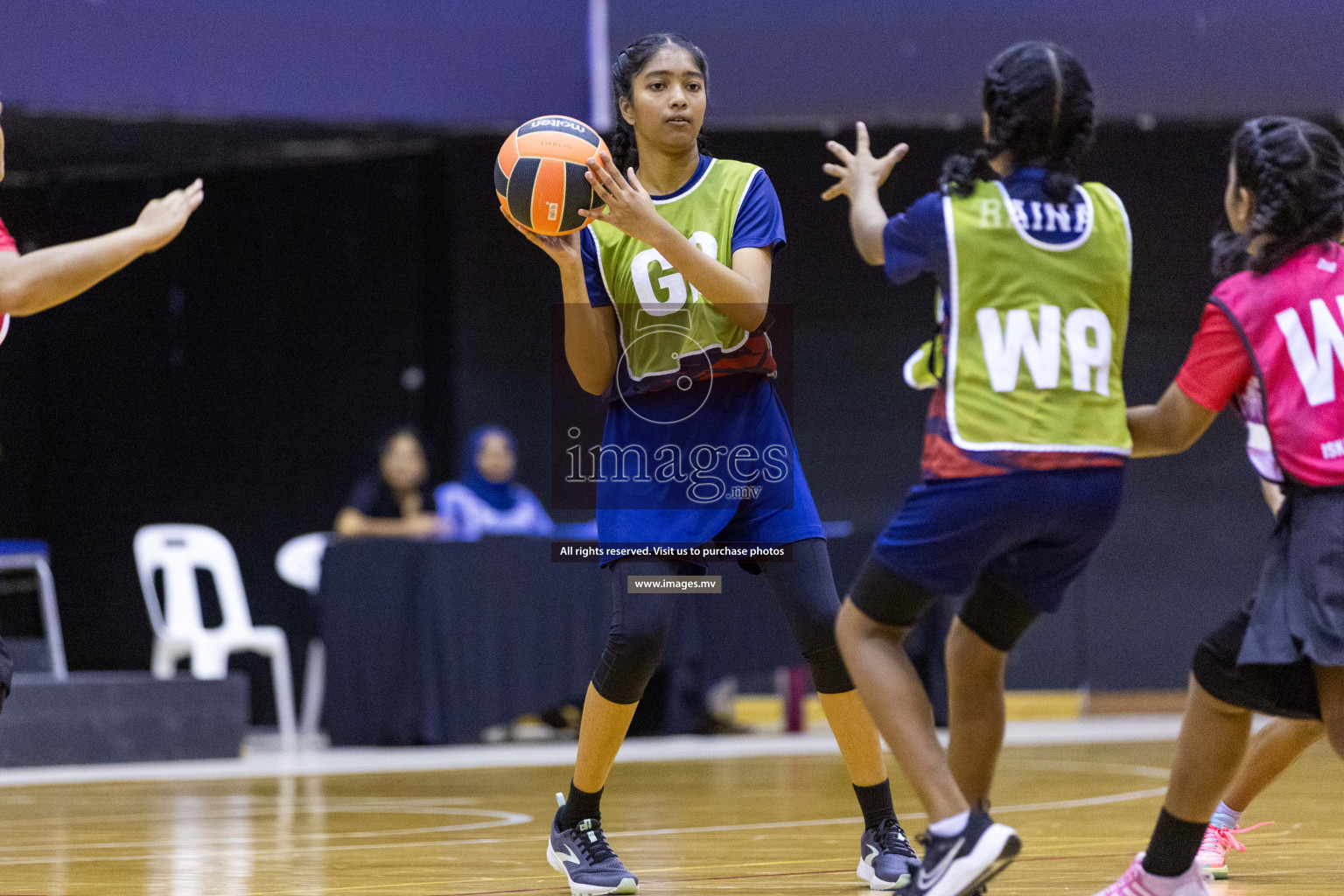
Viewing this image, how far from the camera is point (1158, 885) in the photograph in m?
2.97

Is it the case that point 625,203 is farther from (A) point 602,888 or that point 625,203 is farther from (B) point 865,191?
(A) point 602,888

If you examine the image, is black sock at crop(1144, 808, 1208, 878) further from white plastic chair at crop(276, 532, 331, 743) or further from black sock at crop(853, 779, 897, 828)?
white plastic chair at crop(276, 532, 331, 743)

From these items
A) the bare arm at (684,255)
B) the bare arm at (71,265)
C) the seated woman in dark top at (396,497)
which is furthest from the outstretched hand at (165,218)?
the seated woman in dark top at (396,497)

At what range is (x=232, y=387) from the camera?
12500 millimetres

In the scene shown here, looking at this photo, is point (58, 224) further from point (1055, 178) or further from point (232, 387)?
point (1055, 178)

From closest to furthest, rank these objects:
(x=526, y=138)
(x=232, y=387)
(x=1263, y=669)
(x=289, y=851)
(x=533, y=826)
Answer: (x=1263, y=669) → (x=526, y=138) → (x=289, y=851) → (x=533, y=826) → (x=232, y=387)

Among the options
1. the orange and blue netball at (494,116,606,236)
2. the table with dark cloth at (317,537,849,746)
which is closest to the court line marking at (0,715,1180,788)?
the table with dark cloth at (317,537,849,746)

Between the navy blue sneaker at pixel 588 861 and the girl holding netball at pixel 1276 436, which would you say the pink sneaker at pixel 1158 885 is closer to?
the girl holding netball at pixel 1276 436

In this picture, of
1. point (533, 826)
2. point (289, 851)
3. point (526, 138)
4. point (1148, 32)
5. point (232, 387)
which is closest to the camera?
point (526, 138)

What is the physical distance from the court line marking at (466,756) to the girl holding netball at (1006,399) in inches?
196

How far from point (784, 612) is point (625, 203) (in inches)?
38.7

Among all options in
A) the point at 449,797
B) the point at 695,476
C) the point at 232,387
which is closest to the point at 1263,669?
the point at 695,476

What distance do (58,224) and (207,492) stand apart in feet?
7.92

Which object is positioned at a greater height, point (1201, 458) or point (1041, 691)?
point (1201, 458)
